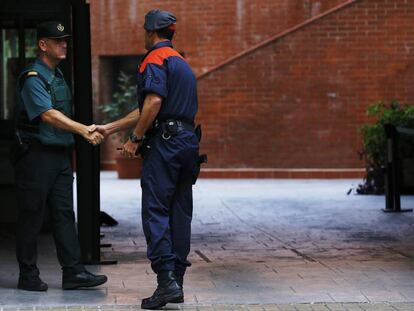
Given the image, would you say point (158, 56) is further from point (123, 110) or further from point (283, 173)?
point (123, 110)

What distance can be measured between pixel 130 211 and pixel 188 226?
23.2 feet

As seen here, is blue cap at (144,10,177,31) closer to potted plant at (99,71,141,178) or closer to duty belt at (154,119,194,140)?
duty belt at (154,119,194,140)

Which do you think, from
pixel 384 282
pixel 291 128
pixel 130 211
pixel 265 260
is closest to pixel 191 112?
pixel 384 282

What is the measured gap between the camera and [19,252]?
304 inches

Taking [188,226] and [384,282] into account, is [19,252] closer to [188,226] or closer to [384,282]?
[188,226]

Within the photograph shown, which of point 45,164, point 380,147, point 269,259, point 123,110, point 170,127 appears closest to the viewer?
point 170,127

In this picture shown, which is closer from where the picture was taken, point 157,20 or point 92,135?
point 157,20

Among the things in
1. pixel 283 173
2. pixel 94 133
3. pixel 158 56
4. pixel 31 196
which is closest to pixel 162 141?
pixel 158 56

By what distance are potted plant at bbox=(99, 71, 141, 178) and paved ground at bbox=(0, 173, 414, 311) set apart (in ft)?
16.1

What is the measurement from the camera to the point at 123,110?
2255 cm

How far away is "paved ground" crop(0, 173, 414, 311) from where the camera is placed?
739 centimetres

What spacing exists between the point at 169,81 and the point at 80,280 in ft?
5.37

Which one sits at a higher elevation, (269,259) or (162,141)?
(162,141)

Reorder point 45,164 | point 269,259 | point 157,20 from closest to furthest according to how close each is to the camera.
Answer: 1. point 157,20
2. point 45,164
3. point 269,259
